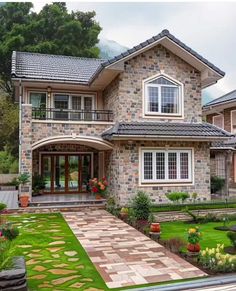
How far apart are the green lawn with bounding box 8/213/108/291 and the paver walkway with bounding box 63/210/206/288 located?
268mm

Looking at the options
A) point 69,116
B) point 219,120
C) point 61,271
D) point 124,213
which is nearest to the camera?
point 61,271

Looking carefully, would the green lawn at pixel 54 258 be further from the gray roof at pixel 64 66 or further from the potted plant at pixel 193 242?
the gray roof at pixel 64 66

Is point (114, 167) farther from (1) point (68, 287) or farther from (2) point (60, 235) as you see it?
(1) point (68, 287)

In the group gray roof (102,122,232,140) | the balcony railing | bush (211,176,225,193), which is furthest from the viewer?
bush (211,176,225,193)

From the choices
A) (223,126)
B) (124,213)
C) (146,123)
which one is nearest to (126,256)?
(124,213)

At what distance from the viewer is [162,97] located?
15562 millimetres

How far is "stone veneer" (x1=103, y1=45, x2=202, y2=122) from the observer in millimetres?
14922

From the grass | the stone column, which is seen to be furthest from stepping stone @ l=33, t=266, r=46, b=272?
the stone column

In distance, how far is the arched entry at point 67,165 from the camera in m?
18.4

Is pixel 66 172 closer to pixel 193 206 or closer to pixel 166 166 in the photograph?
pixel 166 166

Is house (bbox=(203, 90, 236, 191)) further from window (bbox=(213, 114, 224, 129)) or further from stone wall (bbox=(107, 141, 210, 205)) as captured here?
stone wall (bbox=(107, 141, 210, 205))

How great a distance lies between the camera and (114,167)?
591 inches

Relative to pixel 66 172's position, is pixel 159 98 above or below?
above

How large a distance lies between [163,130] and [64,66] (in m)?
8.96
